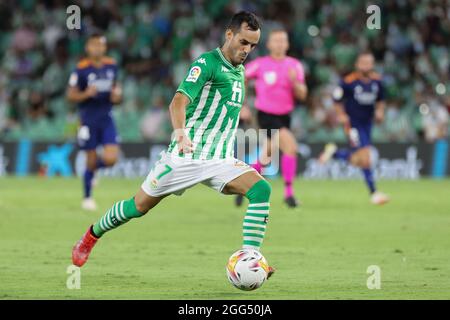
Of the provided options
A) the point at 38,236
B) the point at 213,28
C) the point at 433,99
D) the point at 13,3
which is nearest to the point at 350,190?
the point at 433,99

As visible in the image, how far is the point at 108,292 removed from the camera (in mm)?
8141

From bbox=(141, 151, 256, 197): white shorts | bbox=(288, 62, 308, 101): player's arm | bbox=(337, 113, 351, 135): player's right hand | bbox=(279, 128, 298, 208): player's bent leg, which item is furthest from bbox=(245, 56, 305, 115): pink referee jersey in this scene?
bbox=(141, 151, 256, 197): white shorts

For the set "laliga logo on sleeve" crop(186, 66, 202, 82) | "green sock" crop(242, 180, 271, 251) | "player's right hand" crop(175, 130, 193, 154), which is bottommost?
"green sock" crop(242, 180, 271, 251)

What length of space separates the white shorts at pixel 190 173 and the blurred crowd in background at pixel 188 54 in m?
15.2

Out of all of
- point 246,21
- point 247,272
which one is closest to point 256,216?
point 247,272

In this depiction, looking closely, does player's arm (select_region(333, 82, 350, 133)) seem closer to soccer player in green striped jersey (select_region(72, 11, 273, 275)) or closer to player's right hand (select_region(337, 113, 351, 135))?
player's right hand (select_region(337, 113, 351, 135))

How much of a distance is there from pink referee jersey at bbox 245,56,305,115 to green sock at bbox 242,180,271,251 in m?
7.76

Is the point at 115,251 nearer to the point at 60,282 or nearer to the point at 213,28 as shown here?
the point at 60,282

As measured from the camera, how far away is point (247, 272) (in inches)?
316

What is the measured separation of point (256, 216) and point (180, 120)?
98 cm

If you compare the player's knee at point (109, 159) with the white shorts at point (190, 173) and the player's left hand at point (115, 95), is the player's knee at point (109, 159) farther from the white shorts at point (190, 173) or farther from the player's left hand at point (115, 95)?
the white shorts at point (190, 173)

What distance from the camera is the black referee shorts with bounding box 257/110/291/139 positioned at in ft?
52.6

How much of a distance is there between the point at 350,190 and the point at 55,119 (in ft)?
25.3

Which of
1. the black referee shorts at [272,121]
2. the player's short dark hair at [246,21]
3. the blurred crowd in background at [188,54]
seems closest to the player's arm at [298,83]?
the black referee shorts at [272,121]
